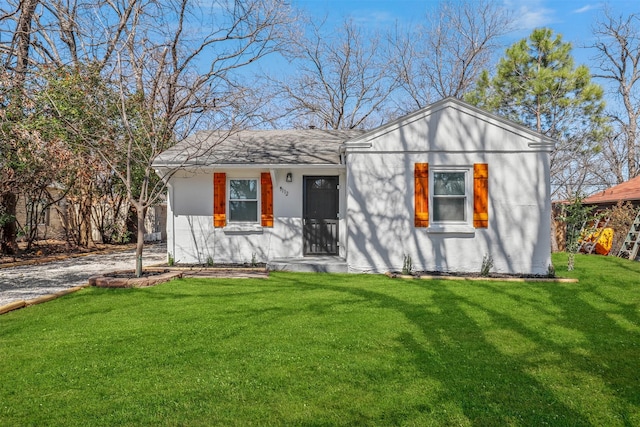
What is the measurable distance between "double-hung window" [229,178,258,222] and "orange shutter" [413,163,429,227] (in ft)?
13.1

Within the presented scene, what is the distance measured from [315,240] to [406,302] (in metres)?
4.71

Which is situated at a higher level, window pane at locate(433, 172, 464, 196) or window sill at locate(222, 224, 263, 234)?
window pane at locate(433, 172, 464, 196)

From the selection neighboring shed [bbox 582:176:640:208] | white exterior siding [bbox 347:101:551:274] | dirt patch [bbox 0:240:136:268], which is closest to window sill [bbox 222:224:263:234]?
white exterior siding [bbox 347:101:551:274]

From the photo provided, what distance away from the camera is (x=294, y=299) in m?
6.67

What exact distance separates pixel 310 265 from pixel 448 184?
11.9ft

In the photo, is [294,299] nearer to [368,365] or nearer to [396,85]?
[368,365]

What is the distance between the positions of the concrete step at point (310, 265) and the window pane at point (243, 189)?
75.3 inches

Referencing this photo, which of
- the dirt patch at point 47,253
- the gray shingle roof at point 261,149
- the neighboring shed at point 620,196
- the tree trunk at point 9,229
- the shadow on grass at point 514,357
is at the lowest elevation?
the shadow on grass at point 514,357

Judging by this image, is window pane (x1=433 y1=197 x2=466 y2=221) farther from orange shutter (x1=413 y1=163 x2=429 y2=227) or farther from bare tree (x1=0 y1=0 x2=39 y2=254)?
bare tree (x1=0 y1=0 x2=39 y2=254)

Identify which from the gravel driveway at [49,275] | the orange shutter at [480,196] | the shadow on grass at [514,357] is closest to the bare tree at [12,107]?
the gravel driveway at [49,275]

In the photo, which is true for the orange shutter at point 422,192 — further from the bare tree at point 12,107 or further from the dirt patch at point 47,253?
the dirt patch at point 47,253

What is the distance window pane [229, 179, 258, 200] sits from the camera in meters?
Answer: 11.0

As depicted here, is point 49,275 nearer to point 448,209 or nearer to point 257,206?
point 257,206

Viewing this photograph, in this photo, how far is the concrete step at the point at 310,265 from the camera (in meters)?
9.76
